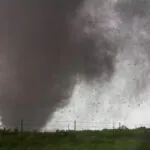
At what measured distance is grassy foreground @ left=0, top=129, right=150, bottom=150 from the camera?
3528 centimetres

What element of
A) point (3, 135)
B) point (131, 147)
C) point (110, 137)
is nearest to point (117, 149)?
point (131, 147)

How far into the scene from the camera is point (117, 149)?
33500 mm

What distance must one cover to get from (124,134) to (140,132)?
7.23 ft

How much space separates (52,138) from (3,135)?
563 cm

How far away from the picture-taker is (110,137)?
4128 centimetres

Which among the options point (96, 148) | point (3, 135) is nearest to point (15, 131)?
point (3, 135)

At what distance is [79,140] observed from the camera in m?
38.8

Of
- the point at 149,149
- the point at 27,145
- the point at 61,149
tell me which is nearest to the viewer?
the point at 149,149

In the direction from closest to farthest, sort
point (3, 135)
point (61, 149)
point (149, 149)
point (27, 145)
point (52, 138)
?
point (149, 149)
point (61, 149)
point (27, 145)
point (52, 138)
point (3, 135)

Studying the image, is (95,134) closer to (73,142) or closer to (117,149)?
(73,142)

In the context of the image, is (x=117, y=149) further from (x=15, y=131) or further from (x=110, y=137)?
(x=15, y=131)

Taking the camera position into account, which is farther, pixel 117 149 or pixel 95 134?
pixel 95 134

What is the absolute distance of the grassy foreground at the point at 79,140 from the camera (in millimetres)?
35281

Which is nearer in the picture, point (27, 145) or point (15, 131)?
point (27, 145)
